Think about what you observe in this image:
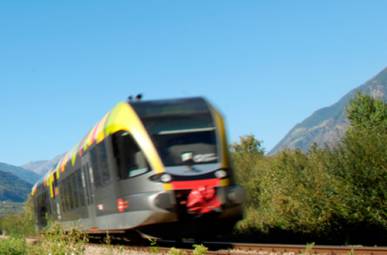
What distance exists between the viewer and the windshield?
48.5ft

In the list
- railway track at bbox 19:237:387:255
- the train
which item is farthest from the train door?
the train

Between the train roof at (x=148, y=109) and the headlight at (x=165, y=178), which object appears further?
the train roof at (x=148, y=109)

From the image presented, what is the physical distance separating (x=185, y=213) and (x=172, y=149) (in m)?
1.51

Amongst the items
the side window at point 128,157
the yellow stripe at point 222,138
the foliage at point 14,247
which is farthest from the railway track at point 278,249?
the foliage at point 14,247

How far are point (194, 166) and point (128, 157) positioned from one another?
5.70 feet

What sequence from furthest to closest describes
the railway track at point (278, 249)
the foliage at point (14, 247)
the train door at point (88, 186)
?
1. the train door at point (88, 186)
2. the foliage at point (14, 247)
3. the railway track at point (278, 249)

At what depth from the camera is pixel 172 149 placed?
14.9 metres

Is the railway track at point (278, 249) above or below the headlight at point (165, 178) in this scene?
below

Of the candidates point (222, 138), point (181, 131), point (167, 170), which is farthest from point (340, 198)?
point (167, 170)

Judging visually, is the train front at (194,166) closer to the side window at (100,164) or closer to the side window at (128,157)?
the side window at (128,157)

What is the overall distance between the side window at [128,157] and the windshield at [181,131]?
18.9 inches

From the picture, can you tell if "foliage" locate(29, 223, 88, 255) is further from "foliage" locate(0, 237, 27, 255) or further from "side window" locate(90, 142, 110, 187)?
"side window" locate(90, 142, 110, 187)

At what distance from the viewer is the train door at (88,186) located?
1866 centimetres

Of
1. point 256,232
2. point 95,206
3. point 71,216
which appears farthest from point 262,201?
point 95,206
